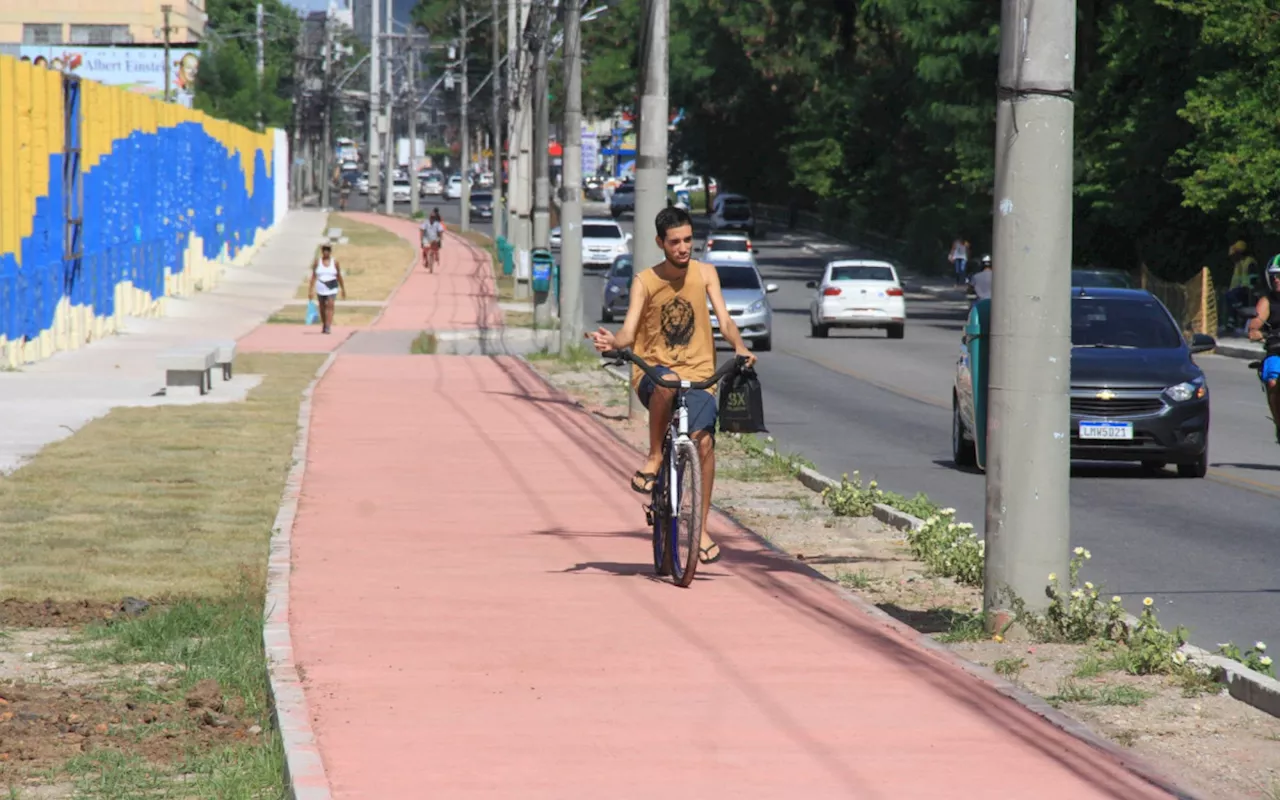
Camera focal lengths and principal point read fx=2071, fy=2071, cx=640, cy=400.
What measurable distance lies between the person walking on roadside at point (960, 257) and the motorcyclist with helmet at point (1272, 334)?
4965 centimetres

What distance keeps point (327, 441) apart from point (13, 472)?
12.7ft

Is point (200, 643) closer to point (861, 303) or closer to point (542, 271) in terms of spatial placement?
point (542, 271)

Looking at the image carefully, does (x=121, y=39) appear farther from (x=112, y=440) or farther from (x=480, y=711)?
(x=480, y=711)

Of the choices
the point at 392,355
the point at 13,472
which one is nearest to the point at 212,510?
the point at 13,472

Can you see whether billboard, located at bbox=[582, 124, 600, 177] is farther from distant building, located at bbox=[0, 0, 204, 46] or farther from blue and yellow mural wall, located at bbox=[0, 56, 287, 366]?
blue and yellow mural wall, located at bbox=[0, 56, 287, 366]

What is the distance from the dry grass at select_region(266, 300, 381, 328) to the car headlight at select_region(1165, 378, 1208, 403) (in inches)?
1155

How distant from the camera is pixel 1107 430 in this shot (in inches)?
706

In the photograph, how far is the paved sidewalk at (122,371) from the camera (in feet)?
70.5

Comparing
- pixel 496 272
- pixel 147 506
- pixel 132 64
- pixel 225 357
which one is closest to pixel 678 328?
pixel 147 506

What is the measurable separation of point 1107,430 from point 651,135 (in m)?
7.81

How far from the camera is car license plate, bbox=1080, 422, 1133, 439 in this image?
17922 mm

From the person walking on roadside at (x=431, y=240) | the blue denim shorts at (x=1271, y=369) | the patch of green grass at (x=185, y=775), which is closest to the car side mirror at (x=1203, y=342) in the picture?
the blue denim shorts at (x=1271, y=369)

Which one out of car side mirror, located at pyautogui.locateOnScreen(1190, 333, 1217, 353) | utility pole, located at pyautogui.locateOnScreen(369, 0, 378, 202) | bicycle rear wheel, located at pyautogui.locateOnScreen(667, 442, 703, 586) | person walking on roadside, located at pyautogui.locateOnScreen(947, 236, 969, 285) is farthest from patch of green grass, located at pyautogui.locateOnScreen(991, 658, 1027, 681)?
utility pole, located at pyautogui.locateOnScreen(369, 0, 378, 202)

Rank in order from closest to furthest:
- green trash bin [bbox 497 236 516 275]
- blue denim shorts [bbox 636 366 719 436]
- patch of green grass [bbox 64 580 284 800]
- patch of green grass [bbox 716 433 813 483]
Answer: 1. patch of green grass [bbox 64 580 284 800]
2. blue denim shorts [bbox 636 366 719 436]
3. patch of green grass [bbox 716 433 813 483]
4. green trash bin [bbox 497 236 516 275]
